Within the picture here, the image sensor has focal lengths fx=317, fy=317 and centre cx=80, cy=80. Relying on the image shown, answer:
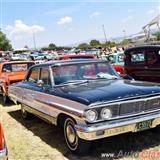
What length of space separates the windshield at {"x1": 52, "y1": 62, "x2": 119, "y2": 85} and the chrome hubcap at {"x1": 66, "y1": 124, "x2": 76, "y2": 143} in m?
1.11

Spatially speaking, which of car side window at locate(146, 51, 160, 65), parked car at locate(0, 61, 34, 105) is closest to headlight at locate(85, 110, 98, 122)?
car side window at locate(146, 51, 160, 65)

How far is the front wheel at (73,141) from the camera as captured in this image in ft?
17.3

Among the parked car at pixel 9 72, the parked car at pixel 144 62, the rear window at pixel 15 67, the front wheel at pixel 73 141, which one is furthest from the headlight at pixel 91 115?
the rear window at pixel 15 67

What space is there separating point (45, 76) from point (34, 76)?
3.52 feet

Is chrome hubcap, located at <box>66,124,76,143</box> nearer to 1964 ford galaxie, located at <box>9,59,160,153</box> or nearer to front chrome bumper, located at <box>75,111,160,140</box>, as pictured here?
1964 ford galaxie, located at <box>9,59,160,153</box>

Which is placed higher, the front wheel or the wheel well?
the wheel well

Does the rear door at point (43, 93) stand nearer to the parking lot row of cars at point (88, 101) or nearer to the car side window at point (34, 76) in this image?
the parking lot row of cars at point (88, 101)

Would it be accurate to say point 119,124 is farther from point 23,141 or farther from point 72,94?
point 23,141

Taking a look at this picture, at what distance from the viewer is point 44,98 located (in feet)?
21.1

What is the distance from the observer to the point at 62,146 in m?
5.98

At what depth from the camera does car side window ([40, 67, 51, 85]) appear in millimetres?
6548

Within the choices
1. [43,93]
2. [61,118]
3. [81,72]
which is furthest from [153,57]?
[61,118]

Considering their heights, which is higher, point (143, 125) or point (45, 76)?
point (45, 76)

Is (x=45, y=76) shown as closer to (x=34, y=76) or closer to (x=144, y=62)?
(x=34, y=76)
